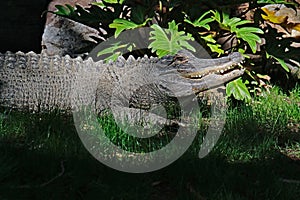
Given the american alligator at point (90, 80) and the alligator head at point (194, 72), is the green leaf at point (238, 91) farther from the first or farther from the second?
the american alligator at point (90, 80)

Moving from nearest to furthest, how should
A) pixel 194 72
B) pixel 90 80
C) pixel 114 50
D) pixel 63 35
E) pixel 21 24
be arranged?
1. pixel 194 72
2. pixel 90 80
3. pixel 114 50
4. pixel 63 35
5. pixel 21 24

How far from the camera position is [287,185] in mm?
3227

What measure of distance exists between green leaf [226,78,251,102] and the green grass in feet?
1.82

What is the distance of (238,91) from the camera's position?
488 cm

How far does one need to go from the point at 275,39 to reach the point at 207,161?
2.09 meters

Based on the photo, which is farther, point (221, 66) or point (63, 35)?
point (63, 35)

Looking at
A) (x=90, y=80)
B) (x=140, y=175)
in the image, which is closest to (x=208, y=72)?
(x=90, y=80)

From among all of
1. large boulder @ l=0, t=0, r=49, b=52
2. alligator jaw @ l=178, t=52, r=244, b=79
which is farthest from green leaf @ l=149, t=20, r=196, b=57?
large boulder @ l=0, t=0, r=49, b=52

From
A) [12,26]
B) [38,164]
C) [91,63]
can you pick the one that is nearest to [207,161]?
[38,164]

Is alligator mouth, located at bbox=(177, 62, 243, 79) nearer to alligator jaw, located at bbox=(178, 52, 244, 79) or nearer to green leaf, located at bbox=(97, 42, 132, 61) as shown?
alligator jaw, located at bbox=(178, 52, 244, 79)

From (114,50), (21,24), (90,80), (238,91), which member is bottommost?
(238,91)

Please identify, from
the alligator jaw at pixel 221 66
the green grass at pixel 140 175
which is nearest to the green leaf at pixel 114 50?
the alligator jaw at pixel 221 66

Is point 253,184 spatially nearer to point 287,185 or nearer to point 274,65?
point 287,185

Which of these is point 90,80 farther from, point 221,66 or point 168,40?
point 221,66
